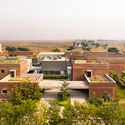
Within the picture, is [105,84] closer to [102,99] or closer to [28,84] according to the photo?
[102,99]

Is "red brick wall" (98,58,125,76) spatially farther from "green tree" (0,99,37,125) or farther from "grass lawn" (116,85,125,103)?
"green tree" (0,99,37,125)

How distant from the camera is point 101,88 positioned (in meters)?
23.4

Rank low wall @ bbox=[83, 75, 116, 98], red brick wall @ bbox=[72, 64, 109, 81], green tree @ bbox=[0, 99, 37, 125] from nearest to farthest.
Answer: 1. green tree @ bbox=[0, 99, 37, 125]
2. low wall @ bbox=[83, 75, 116, 98]
3. red brick wall @ bbox=[72, 64, 109, 81]

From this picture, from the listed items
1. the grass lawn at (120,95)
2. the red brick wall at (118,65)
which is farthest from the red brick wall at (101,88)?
the red brick wall at (118,65)

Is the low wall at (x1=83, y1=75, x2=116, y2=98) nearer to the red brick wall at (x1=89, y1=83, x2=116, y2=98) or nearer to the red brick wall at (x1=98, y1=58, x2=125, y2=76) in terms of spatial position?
the red brick wall at (x1=89, y1=83, x2=116, y2=98)

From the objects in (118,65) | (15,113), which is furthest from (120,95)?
(15,113)

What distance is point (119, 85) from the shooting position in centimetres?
2969

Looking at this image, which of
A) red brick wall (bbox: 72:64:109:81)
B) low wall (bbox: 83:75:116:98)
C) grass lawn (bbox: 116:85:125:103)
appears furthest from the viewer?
red brick wall (bbox: 72:64:109:81)

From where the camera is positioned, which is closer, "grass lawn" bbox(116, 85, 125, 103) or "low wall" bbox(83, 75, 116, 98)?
"grass lawn" bbox(116, 85, 125, 103)

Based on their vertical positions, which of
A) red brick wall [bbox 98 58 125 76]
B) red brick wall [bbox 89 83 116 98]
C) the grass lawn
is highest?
red brick wall [bbox 98 58 125 76]

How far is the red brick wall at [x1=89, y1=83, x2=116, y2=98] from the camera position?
23297 millimetres

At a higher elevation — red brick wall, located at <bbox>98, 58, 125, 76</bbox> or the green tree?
red brick wall, located at <bbox>98, 58, 125, 76</bbox>

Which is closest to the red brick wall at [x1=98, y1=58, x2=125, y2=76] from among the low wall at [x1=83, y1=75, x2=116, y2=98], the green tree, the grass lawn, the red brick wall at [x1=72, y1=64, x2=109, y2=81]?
the red brick wall at [x1=72, y1=64, x2=109, y2=81]

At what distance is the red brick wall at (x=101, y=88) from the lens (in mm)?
23297
